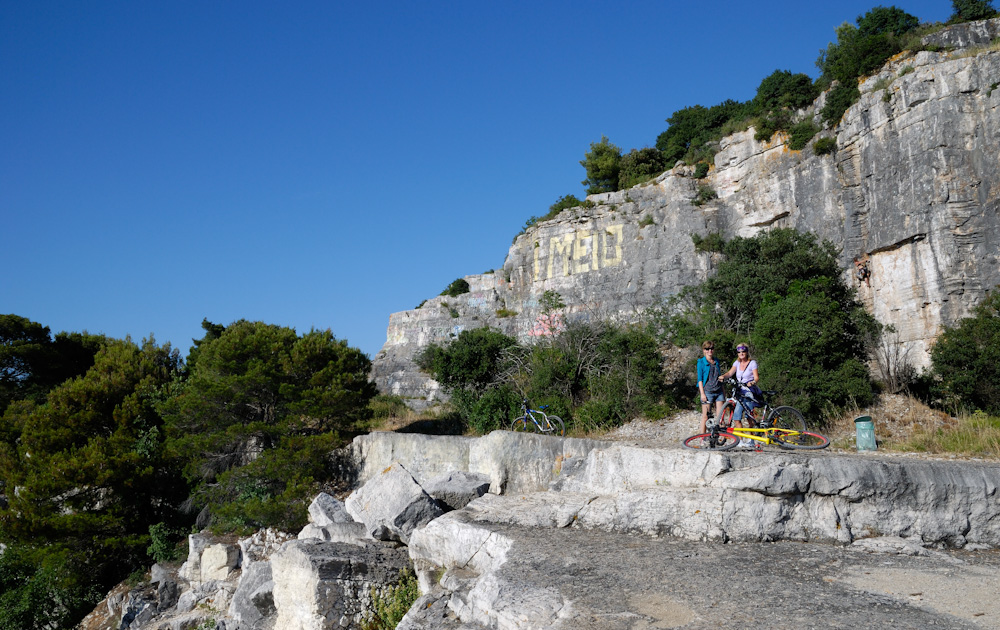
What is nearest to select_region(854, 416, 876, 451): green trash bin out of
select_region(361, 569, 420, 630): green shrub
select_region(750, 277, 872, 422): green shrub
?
select_region(750, 277, 872, 422): green shrub

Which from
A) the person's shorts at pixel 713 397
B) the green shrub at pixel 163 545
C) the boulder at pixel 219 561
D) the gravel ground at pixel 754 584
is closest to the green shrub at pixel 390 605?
the gravel ground at pixel 754 584

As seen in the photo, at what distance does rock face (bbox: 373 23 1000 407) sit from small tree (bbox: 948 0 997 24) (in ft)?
5.37

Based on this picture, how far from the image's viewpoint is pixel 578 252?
85.8 ft

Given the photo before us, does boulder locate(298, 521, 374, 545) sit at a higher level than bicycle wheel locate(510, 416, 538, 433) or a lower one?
lower

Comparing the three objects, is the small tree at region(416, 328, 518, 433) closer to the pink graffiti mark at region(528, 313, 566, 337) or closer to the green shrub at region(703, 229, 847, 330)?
the pink graffiti mark at region(528, 313, 566, 337)

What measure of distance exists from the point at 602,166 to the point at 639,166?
1802mm

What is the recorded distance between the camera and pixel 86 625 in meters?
15.3

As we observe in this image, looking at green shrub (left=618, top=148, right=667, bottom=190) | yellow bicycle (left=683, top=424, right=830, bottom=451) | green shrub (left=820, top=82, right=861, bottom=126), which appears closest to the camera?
yellow bicycle (left=683, top=424, right=830, bottom=451)

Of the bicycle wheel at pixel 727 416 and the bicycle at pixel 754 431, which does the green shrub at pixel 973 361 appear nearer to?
the bicycle at pixel 754 431

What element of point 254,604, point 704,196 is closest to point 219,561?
point 254,604

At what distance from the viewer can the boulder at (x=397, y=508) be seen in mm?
8641

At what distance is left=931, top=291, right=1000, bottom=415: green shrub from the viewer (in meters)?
12.6

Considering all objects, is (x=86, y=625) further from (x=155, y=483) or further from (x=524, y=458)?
(x=524, y=458)

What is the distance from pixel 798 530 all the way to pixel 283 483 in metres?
11.7
